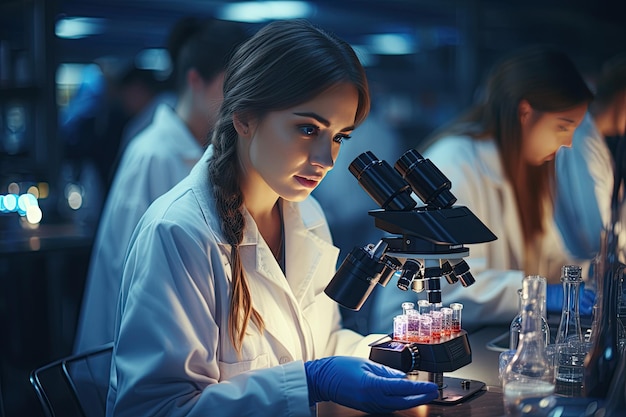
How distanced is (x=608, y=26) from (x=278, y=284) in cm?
585

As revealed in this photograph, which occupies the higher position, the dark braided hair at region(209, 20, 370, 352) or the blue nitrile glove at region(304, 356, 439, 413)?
the dark braided hair at region(209, 20, 370, 352)

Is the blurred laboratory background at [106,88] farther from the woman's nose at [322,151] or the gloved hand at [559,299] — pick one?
the gloved hand at [559,299]

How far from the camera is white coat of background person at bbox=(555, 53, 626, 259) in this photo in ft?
10.2

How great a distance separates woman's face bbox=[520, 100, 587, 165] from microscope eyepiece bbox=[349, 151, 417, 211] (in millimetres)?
1132

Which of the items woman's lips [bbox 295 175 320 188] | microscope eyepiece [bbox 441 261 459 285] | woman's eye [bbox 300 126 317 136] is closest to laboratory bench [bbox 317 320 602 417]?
microscope eyepiece [bbox 441 261 459 285]

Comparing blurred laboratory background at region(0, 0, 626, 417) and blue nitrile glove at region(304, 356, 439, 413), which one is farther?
blurred laboratory background at region(0, 0, 626, 417)

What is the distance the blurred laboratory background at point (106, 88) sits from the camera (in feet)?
13.5

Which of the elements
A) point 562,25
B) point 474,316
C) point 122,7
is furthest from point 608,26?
point 474,316

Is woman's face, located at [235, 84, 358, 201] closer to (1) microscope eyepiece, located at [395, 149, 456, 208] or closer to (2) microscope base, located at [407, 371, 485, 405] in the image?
(1) microscope eyepiece, located at [395, 149, 456, 208]

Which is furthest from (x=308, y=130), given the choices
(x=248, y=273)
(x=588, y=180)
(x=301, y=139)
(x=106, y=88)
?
(x=106, y=88)

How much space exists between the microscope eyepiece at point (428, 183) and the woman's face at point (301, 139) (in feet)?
0.63

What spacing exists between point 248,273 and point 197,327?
23 centimetres

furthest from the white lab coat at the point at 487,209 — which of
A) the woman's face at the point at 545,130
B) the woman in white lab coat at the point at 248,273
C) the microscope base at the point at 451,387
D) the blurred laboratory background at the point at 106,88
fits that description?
the microscope base at the point at 451,387

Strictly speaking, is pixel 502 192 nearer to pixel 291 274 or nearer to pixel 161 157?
pixel 291 274
